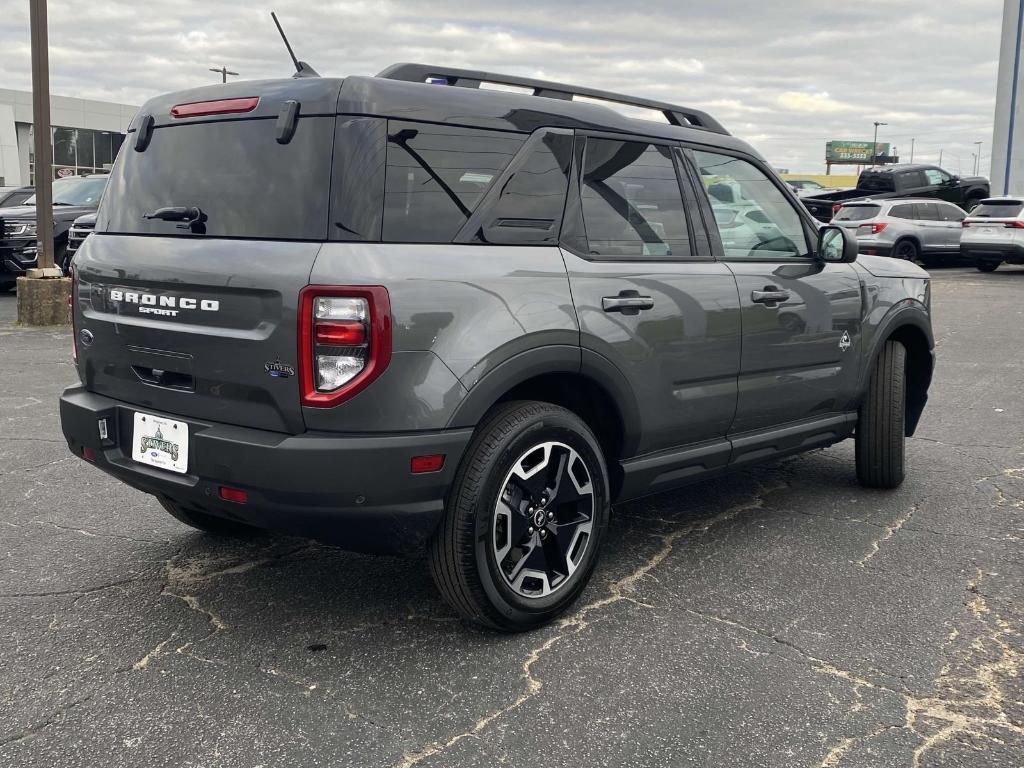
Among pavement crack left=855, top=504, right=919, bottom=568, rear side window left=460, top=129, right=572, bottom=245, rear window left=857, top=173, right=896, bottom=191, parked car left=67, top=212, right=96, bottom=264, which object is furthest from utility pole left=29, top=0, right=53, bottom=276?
rear window left=857, top=173, right=896, bottom=191

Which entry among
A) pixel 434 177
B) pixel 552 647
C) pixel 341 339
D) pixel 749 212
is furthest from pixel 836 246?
pixel 341 339

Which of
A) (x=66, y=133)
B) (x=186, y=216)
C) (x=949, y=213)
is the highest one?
(x=66, y=133)

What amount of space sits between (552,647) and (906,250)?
20265mm

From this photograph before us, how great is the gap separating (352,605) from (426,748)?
104 centimetres

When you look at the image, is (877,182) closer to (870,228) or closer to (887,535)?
(870,228)

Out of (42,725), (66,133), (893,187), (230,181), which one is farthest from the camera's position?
(66,133)

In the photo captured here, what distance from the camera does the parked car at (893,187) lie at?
2422cm

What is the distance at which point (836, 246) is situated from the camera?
14.9ft

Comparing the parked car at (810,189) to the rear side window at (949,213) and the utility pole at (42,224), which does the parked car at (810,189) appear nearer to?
the rear side window at (949,213)

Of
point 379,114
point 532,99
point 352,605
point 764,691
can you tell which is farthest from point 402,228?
point 764,691

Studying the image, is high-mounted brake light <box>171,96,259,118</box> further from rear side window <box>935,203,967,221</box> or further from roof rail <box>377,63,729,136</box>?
rear side window <box>935,203,967,221</box>

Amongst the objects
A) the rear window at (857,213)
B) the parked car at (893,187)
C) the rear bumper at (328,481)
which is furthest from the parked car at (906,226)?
the rear bumper at (328,481)

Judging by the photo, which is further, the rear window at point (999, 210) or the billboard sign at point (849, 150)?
the billboard sign at point (849, 150)

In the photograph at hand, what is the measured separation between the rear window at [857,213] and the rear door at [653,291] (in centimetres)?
1860
